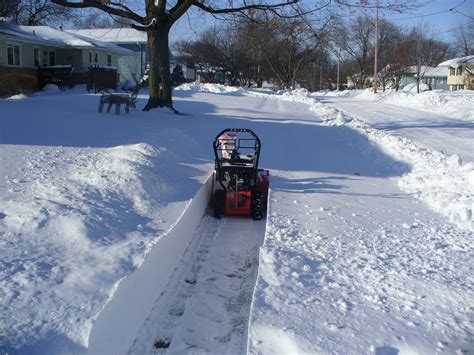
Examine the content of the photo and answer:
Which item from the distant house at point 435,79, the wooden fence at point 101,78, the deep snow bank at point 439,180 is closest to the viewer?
the deep snow bank at point 439,180

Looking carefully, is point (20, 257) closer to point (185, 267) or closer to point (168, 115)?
point (185, 267)

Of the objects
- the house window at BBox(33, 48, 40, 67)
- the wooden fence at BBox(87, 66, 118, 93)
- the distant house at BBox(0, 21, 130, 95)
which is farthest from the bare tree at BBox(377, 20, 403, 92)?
the house window at BBox(33, 48, 40, 67)

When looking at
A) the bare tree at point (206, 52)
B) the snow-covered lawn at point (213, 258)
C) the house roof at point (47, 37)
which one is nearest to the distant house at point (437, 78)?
the bare tree at point (206, 52)

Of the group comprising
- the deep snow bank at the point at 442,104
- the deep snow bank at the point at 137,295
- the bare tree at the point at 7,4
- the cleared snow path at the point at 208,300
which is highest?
the bare tree at the point at 7,4

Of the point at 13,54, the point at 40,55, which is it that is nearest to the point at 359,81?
the point at 40,55

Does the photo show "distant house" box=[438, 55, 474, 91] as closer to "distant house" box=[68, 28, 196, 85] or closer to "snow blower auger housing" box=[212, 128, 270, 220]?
"distant house" box=[68, 28, 196, 85]

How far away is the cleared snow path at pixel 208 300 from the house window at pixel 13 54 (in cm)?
2930

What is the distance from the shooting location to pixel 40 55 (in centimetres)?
3659

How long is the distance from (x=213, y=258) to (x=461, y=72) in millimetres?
66519

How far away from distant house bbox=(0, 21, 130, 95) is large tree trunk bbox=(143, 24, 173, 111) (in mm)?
12009

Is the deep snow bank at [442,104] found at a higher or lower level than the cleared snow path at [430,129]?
higher

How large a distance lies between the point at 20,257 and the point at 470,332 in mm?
3962

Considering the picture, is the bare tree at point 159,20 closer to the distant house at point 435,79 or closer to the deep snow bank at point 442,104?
the deep snow bank at point 442,104

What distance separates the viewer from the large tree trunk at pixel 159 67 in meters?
18.3
